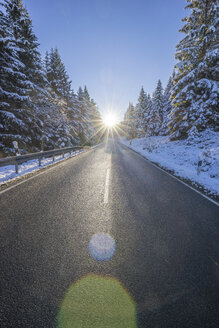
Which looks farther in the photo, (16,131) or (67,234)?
(16,131)

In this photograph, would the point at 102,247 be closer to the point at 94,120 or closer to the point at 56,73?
the point at 56,73

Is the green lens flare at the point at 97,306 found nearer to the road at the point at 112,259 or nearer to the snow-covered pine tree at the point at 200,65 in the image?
the road at the point at 112,259

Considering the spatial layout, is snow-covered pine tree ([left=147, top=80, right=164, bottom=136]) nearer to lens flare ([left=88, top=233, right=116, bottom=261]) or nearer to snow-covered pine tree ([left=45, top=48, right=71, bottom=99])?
snow-covered pine tree ([left=45, top=48, right=71, bottom=99])

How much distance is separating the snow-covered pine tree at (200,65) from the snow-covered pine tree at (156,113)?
2020 cm

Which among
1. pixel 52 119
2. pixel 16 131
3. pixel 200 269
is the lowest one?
pixel 200 269

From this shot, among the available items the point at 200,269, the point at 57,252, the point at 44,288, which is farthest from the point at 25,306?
the point at 200,269

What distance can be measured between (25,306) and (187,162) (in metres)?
10.8

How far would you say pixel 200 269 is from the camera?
6.98 feet

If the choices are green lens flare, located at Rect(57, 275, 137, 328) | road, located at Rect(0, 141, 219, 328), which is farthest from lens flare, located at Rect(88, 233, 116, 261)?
green lens flare, located at Rect(57, 275, 137, 328)

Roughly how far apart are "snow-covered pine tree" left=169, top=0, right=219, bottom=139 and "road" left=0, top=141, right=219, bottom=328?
11731 mm

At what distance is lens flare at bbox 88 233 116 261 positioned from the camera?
7.46ft

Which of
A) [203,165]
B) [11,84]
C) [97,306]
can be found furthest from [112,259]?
[11,84]

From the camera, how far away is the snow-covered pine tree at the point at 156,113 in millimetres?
33250

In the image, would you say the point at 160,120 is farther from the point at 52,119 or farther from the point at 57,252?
the point at 57,252
